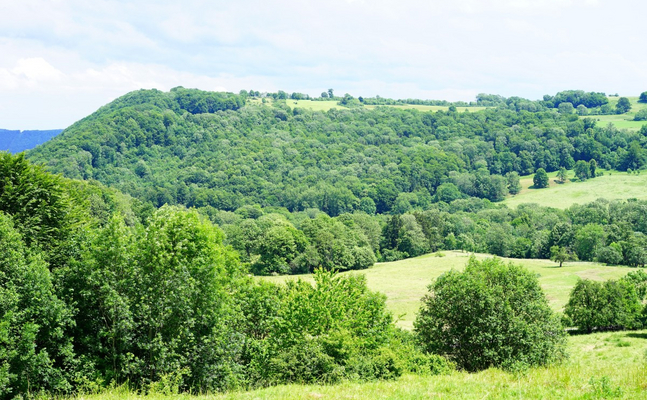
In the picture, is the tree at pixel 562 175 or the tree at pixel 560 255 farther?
the tree at pixel 562 175

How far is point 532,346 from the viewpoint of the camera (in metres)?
25.3

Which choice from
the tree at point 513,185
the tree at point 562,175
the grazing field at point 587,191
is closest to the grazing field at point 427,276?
the grazing field at point 587,191

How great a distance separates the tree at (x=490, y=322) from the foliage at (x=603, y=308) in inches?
871

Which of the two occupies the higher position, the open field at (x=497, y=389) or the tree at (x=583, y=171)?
the open field at (x=497, y=389)

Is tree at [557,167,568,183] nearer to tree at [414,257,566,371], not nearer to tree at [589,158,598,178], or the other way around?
tree at [589,158,598,178]

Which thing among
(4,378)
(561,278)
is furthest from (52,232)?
(561,278)

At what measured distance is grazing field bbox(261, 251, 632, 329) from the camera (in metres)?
63.1

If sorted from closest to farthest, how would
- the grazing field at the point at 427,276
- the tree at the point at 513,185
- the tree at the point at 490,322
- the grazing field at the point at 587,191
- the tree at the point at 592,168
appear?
the tree at the point at 490,322 → the grazing field at the point at 427,276 → the grazing field at the point at 587,191 → the tree at the point at 592,168 → the tree at the point at 513,185

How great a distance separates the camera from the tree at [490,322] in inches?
998

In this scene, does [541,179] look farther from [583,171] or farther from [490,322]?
[490,322]

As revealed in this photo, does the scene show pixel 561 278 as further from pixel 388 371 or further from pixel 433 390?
pixel 433 390

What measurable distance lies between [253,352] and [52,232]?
13.8 m

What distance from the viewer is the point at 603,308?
153 feet

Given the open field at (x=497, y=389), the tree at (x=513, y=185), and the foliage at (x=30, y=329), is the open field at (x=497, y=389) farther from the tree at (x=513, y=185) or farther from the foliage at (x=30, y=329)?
the tree at (x=513, y=185)
